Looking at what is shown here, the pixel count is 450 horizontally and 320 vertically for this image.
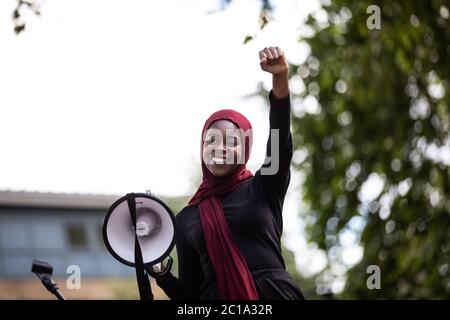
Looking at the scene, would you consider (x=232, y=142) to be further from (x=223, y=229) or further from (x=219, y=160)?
(x=223, y=229)

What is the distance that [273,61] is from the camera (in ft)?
11.6

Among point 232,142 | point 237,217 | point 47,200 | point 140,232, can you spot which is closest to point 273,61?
point 232,142

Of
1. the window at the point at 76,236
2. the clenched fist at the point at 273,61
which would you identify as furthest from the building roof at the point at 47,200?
the clenched fist at the point at 273,61

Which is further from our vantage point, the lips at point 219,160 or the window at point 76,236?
the window at point 76,236

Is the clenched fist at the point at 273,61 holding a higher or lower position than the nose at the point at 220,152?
higher

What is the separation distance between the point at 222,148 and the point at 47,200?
31.5 metres

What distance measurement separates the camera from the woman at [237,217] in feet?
11.6

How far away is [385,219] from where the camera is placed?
1123 centimetres

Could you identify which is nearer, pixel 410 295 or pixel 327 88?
pixel 410 295

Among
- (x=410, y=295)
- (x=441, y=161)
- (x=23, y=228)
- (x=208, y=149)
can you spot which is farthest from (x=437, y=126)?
(x=23, y=228)

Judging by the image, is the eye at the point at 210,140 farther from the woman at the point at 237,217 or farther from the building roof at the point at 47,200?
the building roof at the point at 47,200

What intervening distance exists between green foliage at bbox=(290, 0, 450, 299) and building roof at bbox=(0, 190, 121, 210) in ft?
61.2
